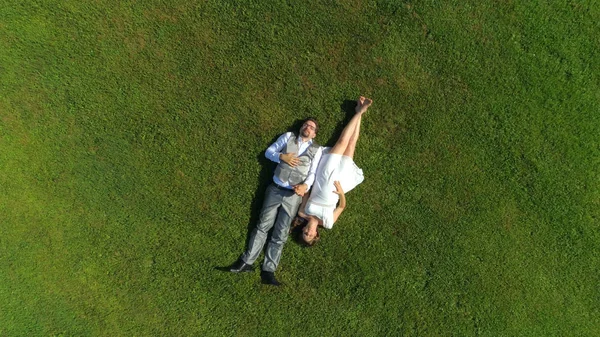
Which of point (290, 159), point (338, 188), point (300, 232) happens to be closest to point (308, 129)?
point (290, 159)

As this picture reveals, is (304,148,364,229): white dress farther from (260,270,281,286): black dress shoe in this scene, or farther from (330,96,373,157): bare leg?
(260,270,281,286): black dress shoe

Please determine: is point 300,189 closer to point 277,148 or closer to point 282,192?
point 282,192

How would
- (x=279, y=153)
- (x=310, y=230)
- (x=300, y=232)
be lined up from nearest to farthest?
(x=310, y=230)
(x=279, y=153)
(x=300, y=232)

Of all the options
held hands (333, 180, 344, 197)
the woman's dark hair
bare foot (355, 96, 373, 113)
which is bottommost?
the woman's dark hair

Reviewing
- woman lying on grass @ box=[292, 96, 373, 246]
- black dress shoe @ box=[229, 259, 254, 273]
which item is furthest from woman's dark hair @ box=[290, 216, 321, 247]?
black dress shoe @ box=[229, 259, 254, 273]

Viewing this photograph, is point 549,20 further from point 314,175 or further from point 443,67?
point 314,175

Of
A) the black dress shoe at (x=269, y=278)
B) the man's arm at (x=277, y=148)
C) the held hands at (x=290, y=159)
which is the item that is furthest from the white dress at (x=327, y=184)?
the black dress shoe at (x=269, y=278)
